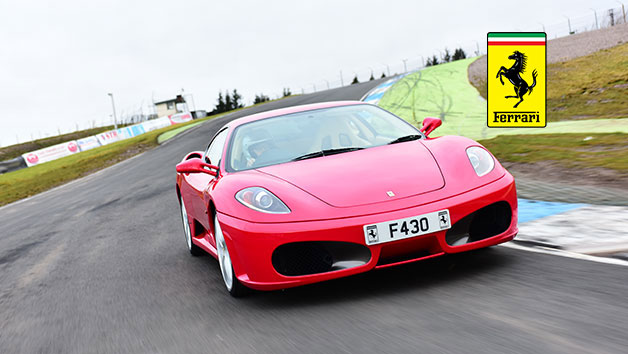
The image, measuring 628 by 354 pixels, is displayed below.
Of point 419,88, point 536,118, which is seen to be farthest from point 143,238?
point 419,88

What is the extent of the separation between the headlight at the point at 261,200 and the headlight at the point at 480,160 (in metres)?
1.20

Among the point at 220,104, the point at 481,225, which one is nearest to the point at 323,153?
the point at 481,225

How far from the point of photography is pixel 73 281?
5.63 m

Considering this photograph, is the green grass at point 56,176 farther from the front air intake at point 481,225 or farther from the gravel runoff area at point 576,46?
the front air intake at point 481,225

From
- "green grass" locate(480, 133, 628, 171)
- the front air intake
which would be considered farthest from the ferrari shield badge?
the front air intake

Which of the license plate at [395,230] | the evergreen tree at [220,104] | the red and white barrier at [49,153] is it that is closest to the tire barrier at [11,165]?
the red and white barrier at [49,153]

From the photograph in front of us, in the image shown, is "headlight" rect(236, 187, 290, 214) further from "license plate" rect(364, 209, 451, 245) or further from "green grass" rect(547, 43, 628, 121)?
"green grass" rect(547, 43, 628, 121)

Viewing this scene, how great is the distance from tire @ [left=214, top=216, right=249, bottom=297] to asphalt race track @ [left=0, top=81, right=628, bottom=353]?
0.07 metres

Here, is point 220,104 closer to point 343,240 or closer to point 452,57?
point 452,57

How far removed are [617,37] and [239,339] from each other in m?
26.6

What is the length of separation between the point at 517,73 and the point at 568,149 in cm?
189

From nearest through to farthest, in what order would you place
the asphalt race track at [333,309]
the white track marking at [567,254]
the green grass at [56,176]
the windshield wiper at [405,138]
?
the asphalt race track at [333,309] → the white track marking at [567,254] → the windshield wiper at [405,138] → the green grass at [56,176]

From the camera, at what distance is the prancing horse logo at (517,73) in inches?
304

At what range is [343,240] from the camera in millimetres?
3533
